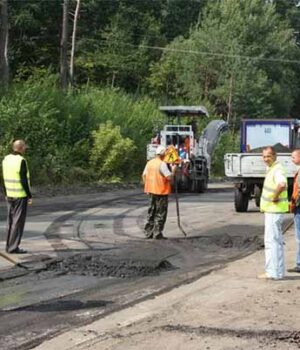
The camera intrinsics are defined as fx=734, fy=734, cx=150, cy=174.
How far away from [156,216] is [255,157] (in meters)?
6.52

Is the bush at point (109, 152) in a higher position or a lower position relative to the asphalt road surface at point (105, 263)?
higher

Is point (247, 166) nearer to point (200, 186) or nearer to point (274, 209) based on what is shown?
point (200, 186)

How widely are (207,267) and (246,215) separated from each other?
8.68m

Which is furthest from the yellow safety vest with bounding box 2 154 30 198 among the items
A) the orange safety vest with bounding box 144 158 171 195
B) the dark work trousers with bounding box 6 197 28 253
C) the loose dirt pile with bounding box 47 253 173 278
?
the orange safety vest with bounding box 144 158 171 195

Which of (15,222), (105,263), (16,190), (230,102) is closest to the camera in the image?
(105,263)

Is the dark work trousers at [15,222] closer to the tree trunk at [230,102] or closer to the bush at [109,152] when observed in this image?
the bush at [109,152]

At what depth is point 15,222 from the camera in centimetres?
1244

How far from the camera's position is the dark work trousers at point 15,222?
12281 mm

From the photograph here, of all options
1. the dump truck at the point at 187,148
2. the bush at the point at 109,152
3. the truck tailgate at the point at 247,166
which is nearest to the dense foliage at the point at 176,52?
the bush at the point at 109,152

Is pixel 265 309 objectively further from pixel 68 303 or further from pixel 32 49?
pixel 32 49

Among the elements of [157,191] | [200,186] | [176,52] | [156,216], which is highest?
[176,52]

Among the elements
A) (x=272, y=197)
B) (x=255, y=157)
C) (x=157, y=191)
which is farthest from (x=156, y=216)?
(x=255, y=157)

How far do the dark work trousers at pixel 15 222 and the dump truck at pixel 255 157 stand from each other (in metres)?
9.05

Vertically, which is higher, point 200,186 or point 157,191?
point 157,191
